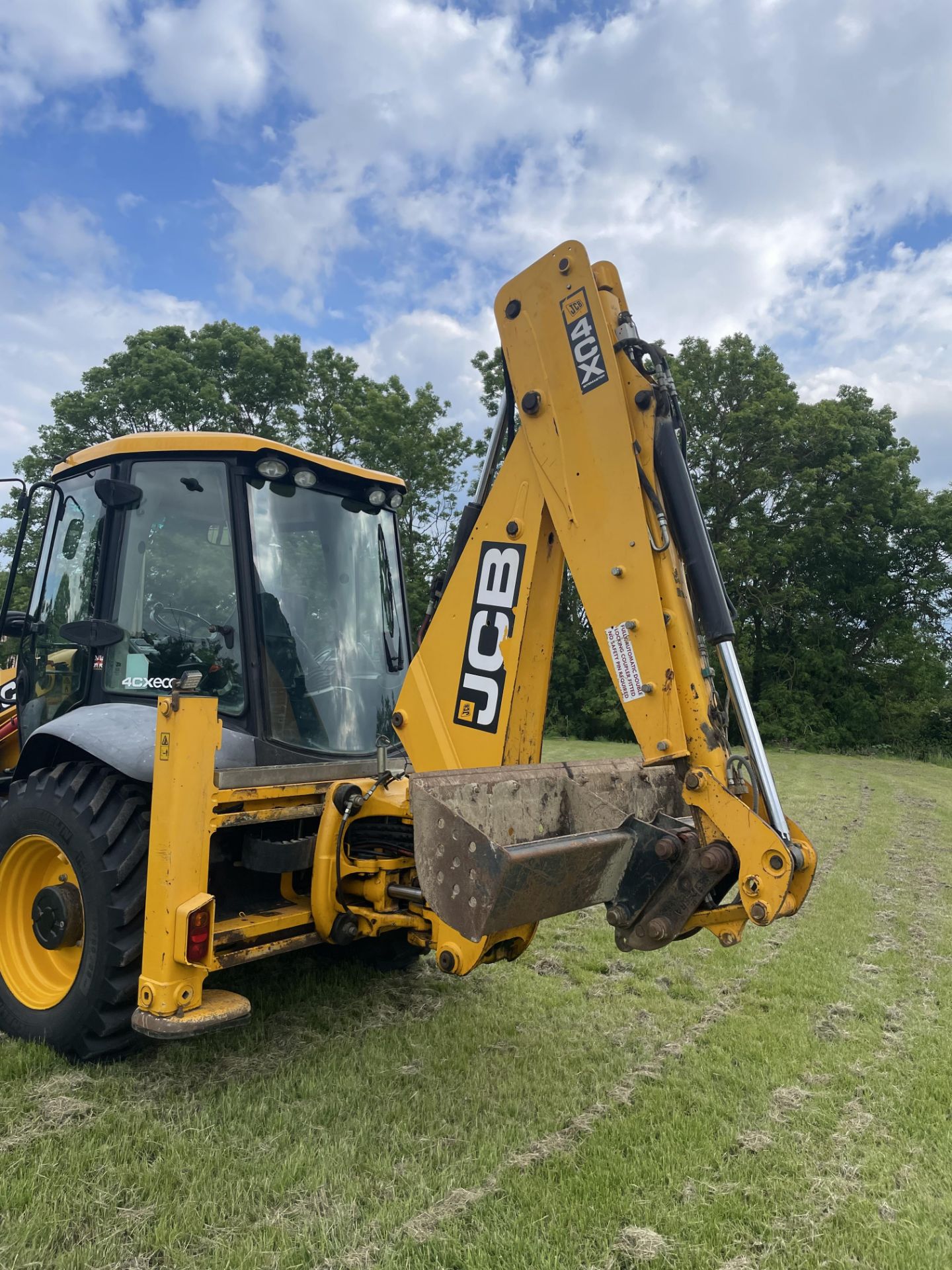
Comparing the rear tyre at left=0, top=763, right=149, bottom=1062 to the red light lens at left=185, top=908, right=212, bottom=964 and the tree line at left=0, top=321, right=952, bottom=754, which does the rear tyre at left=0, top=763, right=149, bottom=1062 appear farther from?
the tree line at left=0, top=321, right=952, bottom=754

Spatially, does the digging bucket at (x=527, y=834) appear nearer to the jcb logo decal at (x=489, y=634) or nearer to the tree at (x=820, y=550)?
the jcb logo decal at (x=489, y=634)

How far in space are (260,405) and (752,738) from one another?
2426 cm

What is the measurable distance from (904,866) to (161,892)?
7.17m

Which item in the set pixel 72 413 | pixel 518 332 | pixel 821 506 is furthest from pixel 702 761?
pixel 72 413

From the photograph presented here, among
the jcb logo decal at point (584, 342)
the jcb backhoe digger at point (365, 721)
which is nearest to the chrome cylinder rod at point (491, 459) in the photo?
the jcb backhoe digger at point (365, 721)

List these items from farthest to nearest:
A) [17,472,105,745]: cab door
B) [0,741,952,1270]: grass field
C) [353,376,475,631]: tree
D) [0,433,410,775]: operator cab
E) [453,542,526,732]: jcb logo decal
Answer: [353,376,475,631]: tree, [17,472,105,745]: cab door, [0,433,410,775]: operator cab, [453,542,526,732]: jcb logo decal, [0,741,952,1270]: grass field

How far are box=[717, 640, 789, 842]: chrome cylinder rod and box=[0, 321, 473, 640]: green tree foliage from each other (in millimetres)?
19178

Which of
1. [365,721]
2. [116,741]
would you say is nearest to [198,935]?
[116,741]

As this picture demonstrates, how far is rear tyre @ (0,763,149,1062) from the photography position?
3.13 m

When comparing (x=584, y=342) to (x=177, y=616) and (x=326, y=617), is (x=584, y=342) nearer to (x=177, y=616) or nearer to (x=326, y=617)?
(x=326, y=617)

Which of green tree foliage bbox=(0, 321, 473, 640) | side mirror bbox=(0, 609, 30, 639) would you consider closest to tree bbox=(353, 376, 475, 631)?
green tree foliage bbox=(0, 321, 473, 640)

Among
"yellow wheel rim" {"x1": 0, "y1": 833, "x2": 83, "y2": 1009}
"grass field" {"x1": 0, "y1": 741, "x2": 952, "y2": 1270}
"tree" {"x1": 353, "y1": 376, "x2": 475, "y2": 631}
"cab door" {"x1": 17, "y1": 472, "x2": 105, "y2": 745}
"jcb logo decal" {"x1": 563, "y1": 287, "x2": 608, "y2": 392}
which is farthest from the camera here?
"tree" {"x1": 353, "y1": 376, "x2": 475, "y2": 631}

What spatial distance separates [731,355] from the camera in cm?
2439

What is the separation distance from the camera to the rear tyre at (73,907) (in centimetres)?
313
